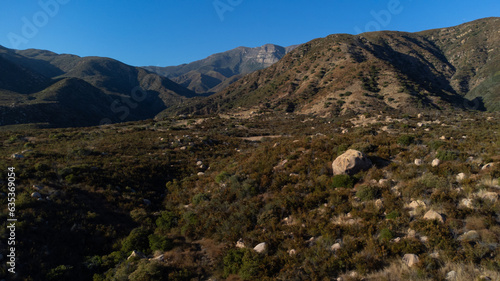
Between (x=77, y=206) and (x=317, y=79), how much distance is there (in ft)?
292

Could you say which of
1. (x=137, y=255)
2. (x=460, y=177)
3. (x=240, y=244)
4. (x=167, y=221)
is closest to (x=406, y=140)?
(x=460, y=177)

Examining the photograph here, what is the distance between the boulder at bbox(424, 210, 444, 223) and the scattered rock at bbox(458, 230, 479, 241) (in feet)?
2.41

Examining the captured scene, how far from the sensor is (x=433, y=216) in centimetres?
755

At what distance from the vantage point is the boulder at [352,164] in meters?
11.8

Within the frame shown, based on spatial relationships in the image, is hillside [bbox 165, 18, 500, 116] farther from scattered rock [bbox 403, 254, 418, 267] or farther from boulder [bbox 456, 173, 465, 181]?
scattered rock [bbox 403, 254, 418, 267]

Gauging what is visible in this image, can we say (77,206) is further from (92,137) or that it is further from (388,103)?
(388,103)

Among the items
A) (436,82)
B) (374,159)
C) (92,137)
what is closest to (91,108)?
(92,137)

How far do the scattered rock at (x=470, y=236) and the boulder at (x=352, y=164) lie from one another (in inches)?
213

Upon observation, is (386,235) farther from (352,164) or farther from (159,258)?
(159,258)

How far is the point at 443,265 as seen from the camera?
19.9 ft

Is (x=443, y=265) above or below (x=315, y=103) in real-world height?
below

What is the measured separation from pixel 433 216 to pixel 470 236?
3.61ft

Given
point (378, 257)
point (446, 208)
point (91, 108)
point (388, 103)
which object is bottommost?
point (378, 257)

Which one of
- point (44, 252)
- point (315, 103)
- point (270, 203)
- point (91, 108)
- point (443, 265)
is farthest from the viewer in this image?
point (91, 108)
